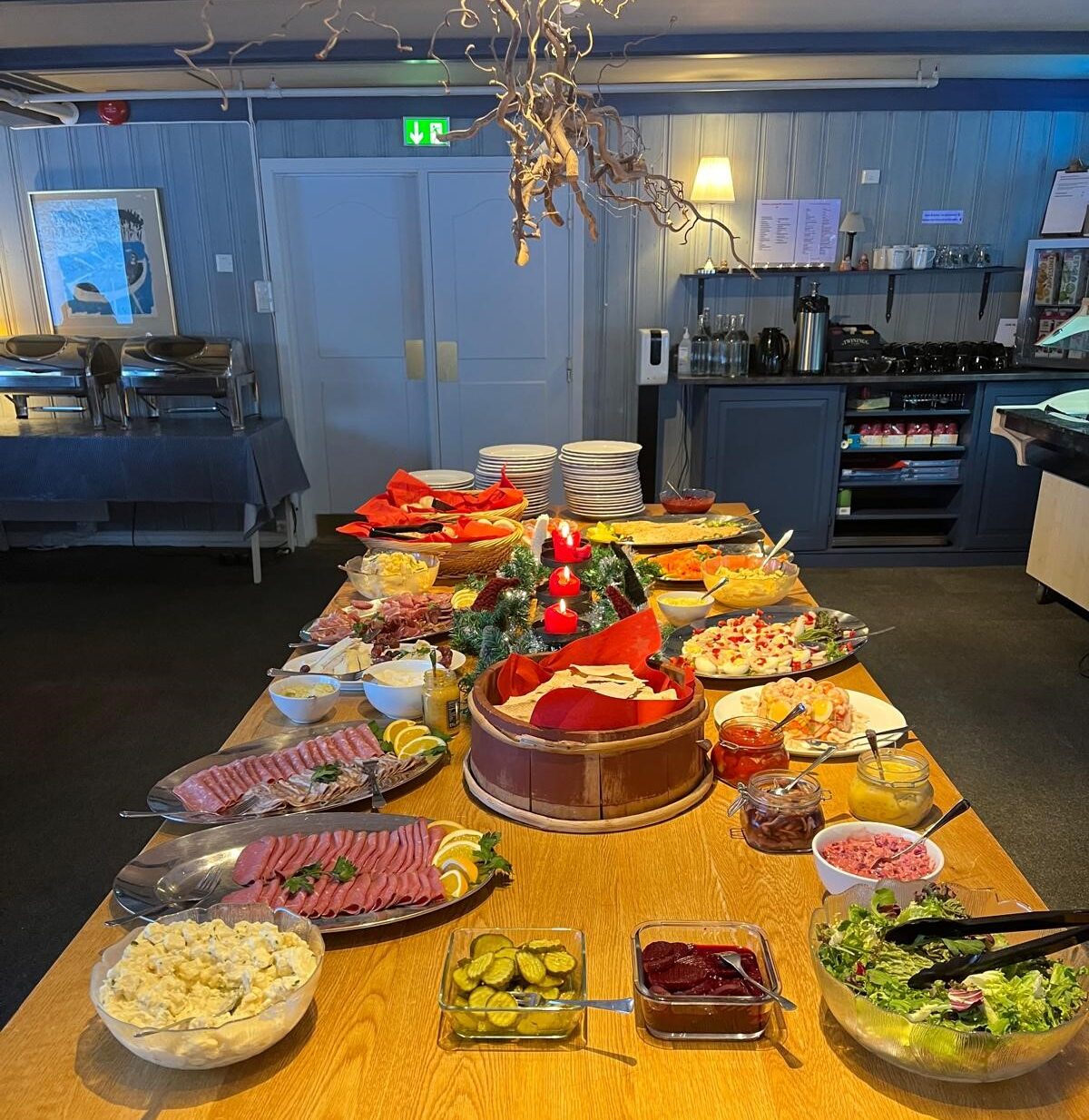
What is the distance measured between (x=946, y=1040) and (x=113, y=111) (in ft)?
19.1

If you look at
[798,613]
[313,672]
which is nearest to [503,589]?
[313,672]

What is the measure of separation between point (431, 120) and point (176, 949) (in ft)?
16.1

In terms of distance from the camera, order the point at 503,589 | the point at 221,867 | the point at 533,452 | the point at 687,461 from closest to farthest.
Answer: the point at 221,867, the point at 503,589, the point at 533,452, the point at 687,461

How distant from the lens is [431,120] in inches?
197

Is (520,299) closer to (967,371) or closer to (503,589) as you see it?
(967,371)

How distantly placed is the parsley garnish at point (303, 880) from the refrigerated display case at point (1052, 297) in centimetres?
490

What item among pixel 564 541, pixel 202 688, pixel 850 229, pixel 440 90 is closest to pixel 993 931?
pixel 564 541

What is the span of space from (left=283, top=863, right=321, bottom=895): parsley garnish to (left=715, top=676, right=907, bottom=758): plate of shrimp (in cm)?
77

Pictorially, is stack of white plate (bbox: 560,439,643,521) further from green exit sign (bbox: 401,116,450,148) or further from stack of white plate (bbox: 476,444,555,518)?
green exit sign (bbox: 401,116,450,148)

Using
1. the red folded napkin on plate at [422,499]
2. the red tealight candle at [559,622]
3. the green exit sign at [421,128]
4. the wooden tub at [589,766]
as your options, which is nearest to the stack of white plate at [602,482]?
the red folded napkin on plate at [422,499]

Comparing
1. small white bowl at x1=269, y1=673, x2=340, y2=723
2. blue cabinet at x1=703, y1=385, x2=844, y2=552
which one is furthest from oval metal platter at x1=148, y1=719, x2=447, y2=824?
blue cabinet at x1=703, y1=385, x2=844, y2=552

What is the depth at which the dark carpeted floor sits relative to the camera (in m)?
2.60

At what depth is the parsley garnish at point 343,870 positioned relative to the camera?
1200 millimetres

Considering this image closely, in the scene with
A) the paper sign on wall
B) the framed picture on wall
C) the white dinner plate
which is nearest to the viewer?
the white dinner plate
